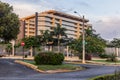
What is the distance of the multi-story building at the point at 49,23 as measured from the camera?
171875 millimetres

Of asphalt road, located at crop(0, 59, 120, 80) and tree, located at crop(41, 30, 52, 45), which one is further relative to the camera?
tree, located at crop(41, 30, 52, 45)

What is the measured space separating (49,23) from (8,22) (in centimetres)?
13075

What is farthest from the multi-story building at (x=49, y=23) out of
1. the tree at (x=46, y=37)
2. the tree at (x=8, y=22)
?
the tree at (x=8, y=22)

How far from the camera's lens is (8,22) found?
46.4 m

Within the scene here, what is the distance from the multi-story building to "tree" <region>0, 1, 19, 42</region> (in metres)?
116

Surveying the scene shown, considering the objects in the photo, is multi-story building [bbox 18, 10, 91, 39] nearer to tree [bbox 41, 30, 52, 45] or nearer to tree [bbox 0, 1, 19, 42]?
tree [bbox 41, 30, 52, 45]

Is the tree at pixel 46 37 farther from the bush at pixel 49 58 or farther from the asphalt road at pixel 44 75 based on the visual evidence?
the asphalt road at pixel 44 75

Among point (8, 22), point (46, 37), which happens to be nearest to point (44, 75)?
point (8, 22)

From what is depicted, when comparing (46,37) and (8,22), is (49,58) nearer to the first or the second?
(8,22)

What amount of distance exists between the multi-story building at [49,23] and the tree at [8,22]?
116195 mm

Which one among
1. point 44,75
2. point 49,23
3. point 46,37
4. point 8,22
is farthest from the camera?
point 49,23

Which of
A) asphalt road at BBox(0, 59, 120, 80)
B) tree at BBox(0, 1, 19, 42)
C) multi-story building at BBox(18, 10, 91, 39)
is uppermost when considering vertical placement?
multi-story building at BBox(18, 10, 91, 39)

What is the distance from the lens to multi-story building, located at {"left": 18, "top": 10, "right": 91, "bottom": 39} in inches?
6767

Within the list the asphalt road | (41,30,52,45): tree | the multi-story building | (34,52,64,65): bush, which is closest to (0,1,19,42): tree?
(34,52,64,65): bush
